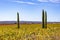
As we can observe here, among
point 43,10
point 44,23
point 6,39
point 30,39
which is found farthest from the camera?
point 44,23

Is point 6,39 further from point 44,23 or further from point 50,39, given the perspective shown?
point 44,23

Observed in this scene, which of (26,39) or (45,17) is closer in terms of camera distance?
(26,39)

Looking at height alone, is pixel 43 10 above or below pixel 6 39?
above

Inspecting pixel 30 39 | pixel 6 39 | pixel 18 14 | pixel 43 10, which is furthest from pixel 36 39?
pixel 18 14

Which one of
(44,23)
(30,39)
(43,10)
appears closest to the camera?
(30,39)

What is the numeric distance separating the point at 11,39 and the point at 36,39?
7.37 ft

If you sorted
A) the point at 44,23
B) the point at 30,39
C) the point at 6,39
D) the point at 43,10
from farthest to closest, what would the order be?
the point at 44,23 < the point at 43,10 < the point at 6,39 < the point at 30,39

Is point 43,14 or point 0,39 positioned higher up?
point 43,14

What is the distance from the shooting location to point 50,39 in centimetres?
1638

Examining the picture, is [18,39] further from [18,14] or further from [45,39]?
[18,14]

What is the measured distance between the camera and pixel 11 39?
56.2ft

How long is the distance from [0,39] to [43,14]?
16.3 meters

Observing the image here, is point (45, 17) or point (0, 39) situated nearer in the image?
point (0, 39)

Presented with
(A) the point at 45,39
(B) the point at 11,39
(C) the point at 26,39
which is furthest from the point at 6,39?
(A) the point at 45,39
